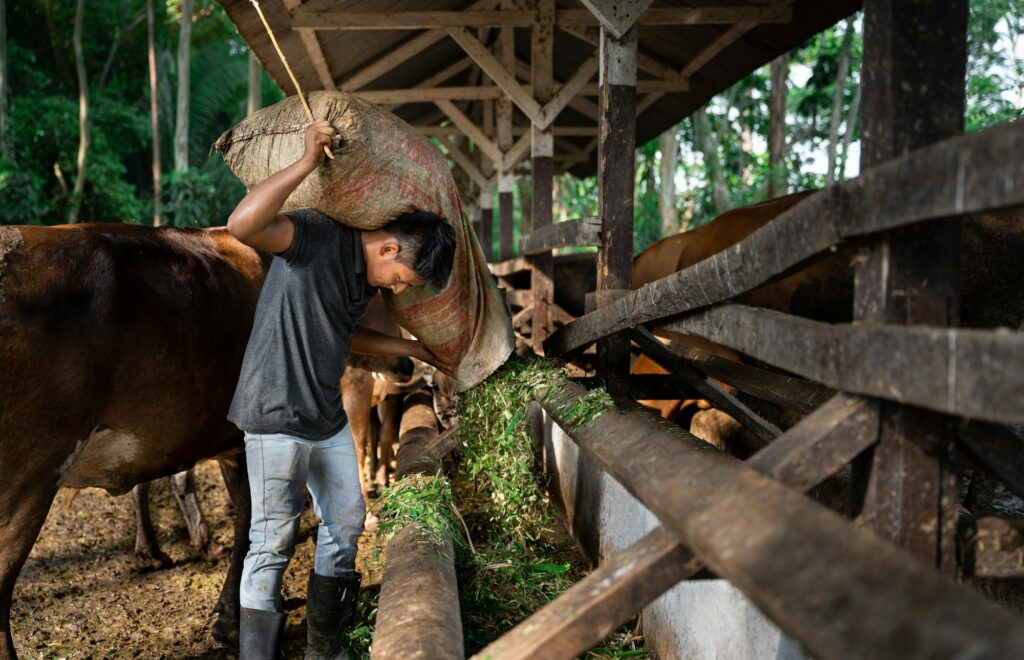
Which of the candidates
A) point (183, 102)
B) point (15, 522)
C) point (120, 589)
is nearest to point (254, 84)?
point (183, 102)

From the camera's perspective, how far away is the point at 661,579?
2000 mm

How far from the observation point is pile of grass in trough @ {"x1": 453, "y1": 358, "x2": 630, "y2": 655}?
3.79 metres

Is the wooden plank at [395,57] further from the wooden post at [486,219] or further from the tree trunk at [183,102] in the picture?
the tree trunk at [183,102]

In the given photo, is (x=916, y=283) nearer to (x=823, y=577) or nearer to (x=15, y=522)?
(x=823, y=577)

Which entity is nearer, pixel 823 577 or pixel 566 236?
pixel 823 577

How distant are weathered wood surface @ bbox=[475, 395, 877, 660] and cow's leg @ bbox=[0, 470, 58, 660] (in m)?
2.30

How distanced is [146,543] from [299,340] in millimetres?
2812

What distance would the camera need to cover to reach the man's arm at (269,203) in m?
2.84

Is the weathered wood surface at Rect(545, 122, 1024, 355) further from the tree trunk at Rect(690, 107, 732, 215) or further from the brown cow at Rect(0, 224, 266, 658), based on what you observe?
the tree trunk at Rect(690, 107, 732, 215)

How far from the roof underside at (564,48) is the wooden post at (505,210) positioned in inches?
49.5

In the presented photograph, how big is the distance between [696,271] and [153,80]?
18.8 meters

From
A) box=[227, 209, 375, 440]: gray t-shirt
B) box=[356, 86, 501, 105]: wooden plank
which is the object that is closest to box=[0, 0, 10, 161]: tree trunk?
box=[356, 86, 501, 105]: wooden plank

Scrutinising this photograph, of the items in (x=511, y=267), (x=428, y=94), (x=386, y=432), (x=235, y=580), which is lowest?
(x=386, y=432)

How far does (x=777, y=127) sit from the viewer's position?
15797mm
